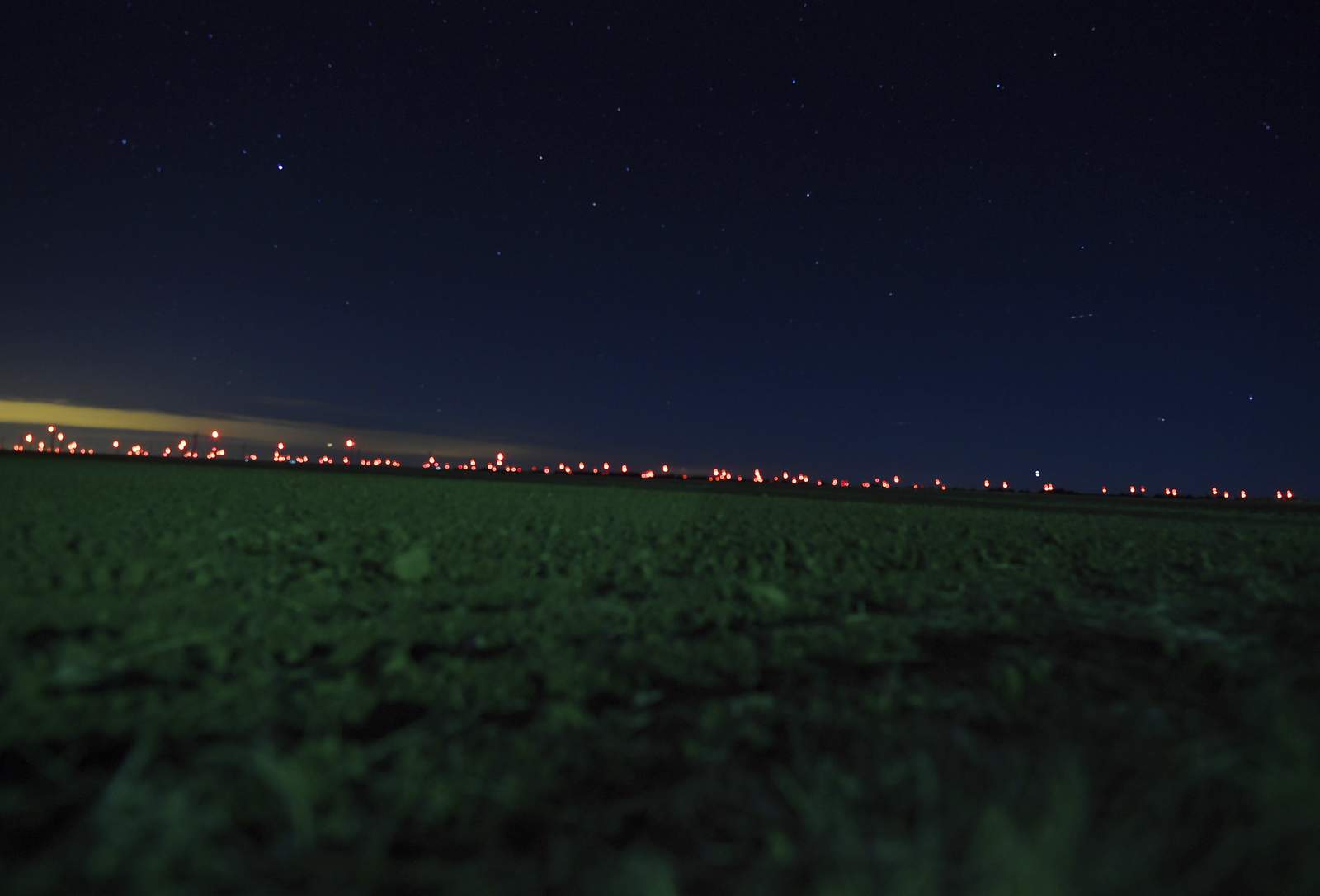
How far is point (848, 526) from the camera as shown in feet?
41.9

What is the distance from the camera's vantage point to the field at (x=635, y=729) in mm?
2045

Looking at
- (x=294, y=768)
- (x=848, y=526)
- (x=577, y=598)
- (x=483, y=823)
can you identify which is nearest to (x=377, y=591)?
(x=577, y=598)

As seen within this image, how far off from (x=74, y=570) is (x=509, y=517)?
6.62 meters

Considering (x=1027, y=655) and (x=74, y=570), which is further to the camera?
(x=74, y=570)

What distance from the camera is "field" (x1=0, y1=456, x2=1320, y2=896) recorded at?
6.71 ft

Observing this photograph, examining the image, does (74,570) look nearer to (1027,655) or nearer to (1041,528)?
(1027,655)

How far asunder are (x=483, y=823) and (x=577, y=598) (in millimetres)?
3444

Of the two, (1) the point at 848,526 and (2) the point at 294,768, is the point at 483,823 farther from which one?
(1) the point at 848,526

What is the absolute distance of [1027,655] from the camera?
4391 millimetres

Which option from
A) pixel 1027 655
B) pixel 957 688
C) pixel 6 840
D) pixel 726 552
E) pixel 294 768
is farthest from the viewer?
pixel 726 552

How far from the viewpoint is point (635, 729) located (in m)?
3.16

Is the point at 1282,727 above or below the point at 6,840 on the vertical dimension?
above

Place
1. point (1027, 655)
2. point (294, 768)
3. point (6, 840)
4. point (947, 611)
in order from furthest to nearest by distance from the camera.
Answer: point (947, 611), point (1027, 655), point (294, 768), point (6, 840)

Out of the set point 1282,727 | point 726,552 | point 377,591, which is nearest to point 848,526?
point 726,552
